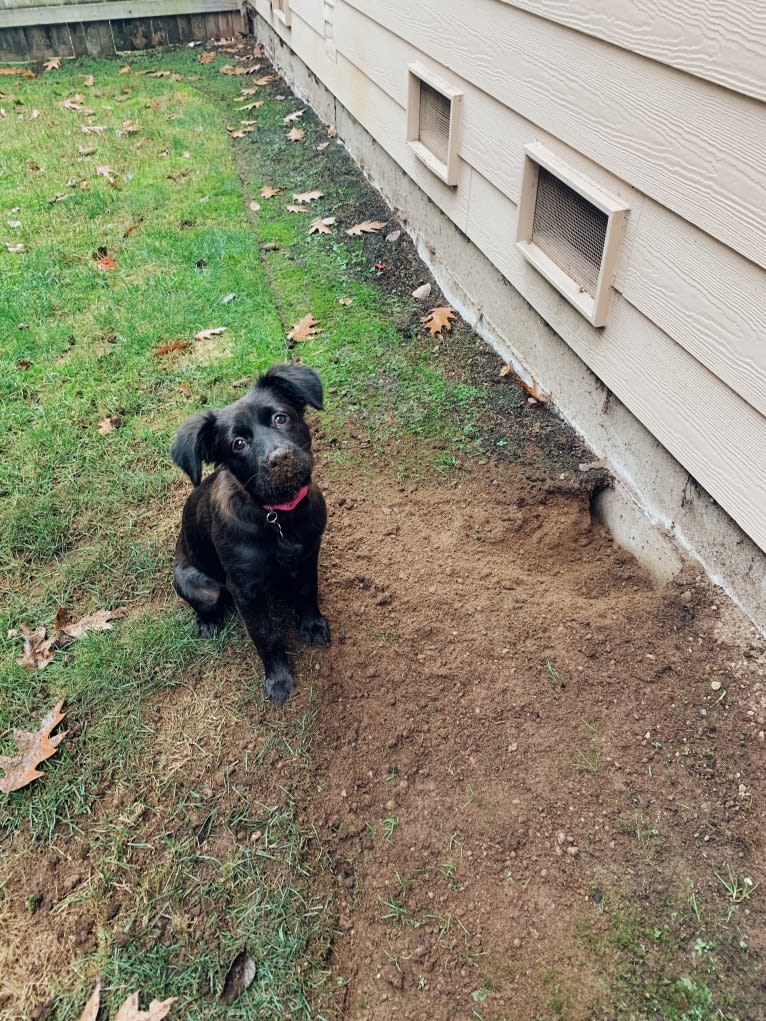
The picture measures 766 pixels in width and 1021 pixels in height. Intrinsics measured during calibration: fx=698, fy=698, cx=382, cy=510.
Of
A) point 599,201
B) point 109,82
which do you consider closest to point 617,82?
point 599,201

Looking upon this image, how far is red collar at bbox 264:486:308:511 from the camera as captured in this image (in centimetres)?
250

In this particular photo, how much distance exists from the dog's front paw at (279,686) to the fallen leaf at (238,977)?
924mm

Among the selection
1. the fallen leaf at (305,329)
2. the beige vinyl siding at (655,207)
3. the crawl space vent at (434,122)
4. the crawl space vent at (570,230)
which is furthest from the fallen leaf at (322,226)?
the crawl space vent at (570,230)

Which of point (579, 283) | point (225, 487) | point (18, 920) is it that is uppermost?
point (579, 283)

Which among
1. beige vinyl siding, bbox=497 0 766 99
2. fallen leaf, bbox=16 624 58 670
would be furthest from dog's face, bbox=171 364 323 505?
beige vinyl siding, bbox=497 0 766 99

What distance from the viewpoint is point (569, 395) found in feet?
12.7

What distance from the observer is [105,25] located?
10.5m

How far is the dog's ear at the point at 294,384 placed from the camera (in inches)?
103

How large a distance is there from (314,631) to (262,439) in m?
1.01

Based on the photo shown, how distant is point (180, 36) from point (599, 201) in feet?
35.7

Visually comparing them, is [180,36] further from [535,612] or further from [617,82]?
[535,612]

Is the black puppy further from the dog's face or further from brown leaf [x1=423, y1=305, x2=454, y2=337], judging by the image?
brown leaf [x1=423, y1=305, x2=454, y2=337]

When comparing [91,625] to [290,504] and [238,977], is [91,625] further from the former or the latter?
[238,977]

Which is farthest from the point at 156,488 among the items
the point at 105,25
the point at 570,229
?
the point at 105,25
